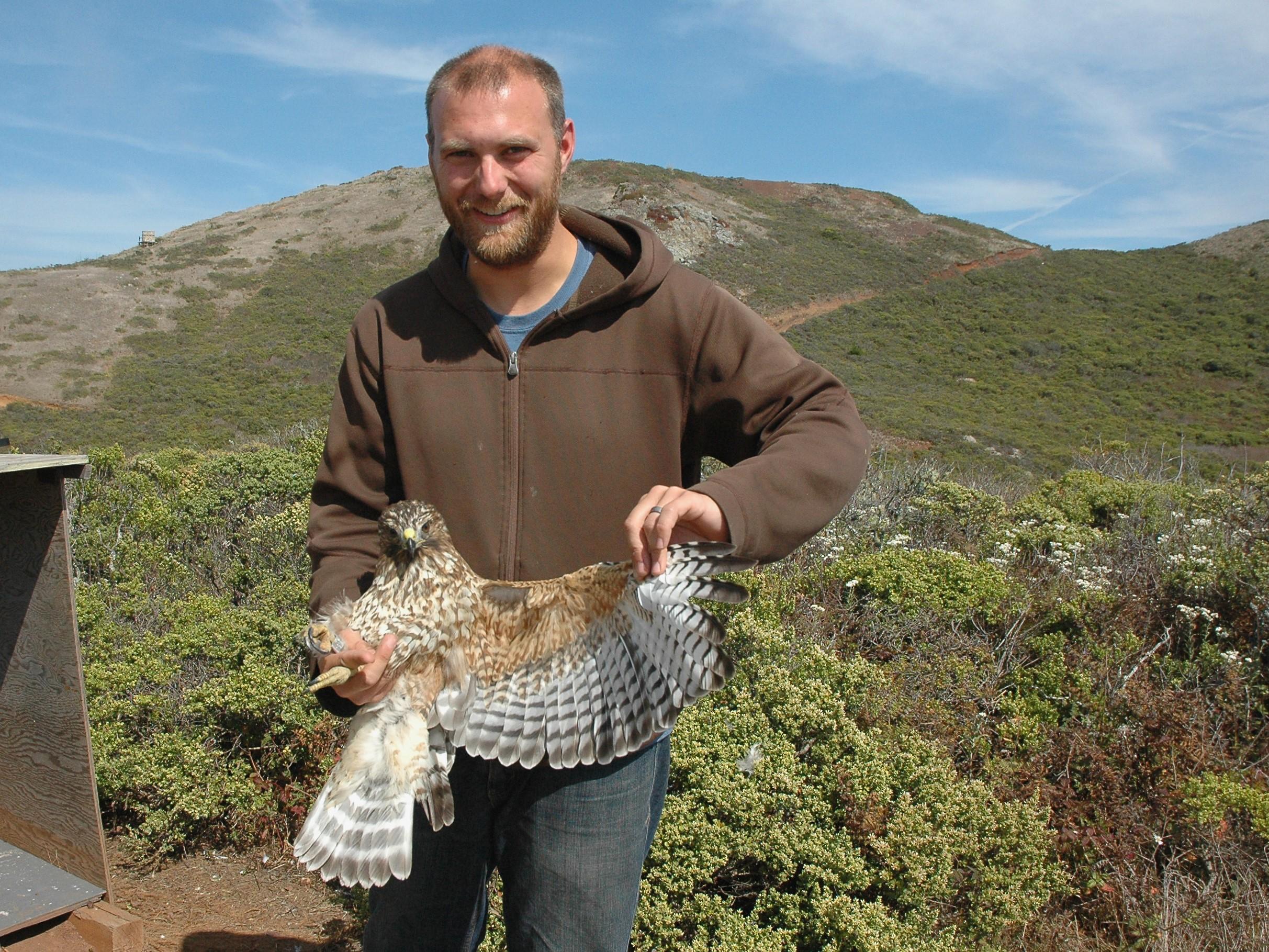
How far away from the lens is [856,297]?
146 ft

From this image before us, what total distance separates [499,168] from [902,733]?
11.5 ft

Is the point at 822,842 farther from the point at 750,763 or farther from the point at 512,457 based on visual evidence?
the point at 512,457

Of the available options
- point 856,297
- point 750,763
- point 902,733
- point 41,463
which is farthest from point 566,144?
point 856,297

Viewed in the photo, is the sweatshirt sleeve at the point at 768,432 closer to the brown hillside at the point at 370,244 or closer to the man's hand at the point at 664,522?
A: the man's hand at the point at 664,522

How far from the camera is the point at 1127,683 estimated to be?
5199mm

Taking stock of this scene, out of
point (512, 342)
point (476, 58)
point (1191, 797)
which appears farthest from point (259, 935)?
point (1191, 797)

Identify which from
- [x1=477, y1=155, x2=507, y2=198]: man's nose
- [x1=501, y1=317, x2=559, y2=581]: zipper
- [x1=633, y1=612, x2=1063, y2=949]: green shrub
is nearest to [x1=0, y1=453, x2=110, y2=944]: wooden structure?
[x1=501, y1=317, x2=559, y2=581]: zipper

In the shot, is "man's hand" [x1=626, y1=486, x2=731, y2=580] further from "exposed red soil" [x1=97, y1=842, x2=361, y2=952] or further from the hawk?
"exposed red soil" [x1=97, y1=842, x2=361, y2=952]

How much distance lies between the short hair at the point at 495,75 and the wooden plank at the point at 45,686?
90.0 inches

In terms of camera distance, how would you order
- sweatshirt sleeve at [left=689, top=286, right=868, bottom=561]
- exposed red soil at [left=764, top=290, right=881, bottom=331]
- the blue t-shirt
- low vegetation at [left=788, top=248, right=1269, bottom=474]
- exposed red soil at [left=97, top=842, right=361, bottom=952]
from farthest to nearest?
exposed red soil at [left=764, top=290, right=881, bottom=331], low vegetation at [left=788, top=248, right=1269, bottom=474], exposed red soil at [left=97, top=842, right=361, bottom=952], the blue t-shirt, sweatshirt sleeve at [left=689, top=286, right=868, bottom=561]

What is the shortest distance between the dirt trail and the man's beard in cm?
3139

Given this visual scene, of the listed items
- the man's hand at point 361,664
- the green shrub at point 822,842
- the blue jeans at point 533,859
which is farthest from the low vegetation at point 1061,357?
the man's hand at point 361,664

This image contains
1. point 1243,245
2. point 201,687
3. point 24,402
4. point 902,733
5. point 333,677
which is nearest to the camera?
point 333,677

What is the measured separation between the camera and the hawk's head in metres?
2.20
